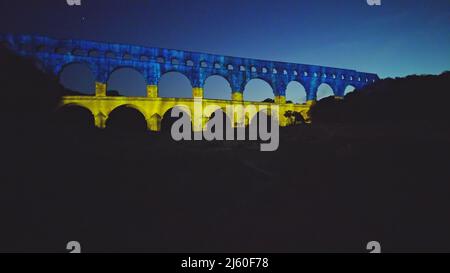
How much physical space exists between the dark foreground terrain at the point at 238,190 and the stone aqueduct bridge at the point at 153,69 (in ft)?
31.7

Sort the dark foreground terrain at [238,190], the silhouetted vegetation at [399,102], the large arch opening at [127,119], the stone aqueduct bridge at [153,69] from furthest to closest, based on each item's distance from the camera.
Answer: the large arch opening at [127,119] → the stone aqueduct bridge at [153,69] → the silhouetted vegetation at [399,102] → the dark foreground terrain at [238,190]

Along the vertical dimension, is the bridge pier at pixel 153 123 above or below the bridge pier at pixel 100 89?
below

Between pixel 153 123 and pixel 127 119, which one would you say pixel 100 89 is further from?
pixel 153 123

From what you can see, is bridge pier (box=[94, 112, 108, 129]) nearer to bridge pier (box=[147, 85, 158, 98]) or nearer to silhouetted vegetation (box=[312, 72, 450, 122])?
bridge pier (box=[147, 85, 158, 98])

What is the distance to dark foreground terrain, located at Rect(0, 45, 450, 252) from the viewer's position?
5578mm

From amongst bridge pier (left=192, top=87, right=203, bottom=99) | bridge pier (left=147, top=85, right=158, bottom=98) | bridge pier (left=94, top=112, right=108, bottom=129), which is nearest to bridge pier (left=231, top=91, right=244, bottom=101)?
bridge pier (left=192, top=87, right=203, bottom=99)

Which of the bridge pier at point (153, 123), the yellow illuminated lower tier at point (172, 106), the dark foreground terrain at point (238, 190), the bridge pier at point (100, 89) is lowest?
the dark foreground terrain at point (238, 190)

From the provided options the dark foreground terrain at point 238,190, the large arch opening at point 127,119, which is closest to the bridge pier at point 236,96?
the large arch opening at point 127,119

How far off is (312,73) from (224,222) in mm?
29512

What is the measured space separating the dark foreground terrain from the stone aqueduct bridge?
31.7ft

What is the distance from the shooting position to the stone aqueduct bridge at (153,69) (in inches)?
818

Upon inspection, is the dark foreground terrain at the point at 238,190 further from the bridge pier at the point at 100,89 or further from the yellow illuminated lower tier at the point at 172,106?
the bridge pier at the point at 100,89

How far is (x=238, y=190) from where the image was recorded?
8.15 meters
